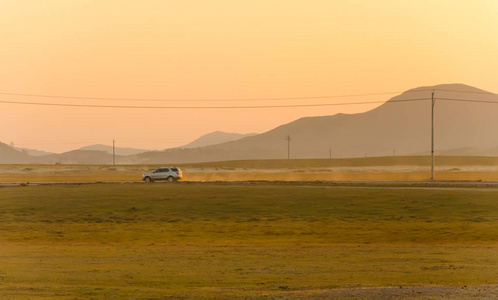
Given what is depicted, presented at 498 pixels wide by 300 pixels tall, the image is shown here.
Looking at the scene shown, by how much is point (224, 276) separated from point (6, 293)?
276 inches

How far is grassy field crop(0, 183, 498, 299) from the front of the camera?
73.5 feet

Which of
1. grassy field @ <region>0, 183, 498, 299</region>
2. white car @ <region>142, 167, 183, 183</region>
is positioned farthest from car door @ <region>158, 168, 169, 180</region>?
grassy field @ <region>0, 183, 498, 299</region>

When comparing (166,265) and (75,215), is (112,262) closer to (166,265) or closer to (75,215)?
(166,265)

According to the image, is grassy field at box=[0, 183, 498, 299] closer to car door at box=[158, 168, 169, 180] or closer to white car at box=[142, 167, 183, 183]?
car door at box=[158, 168, 169, 180]

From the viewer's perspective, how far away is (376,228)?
141 feet

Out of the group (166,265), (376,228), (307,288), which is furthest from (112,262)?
(376,228)

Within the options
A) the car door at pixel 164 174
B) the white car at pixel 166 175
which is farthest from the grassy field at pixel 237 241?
the white car at pixel 166 175

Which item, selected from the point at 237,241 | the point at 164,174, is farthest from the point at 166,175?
the point at 237,241

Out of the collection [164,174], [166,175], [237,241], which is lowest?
[237,241]

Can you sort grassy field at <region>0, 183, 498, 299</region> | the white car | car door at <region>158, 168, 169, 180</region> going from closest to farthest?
grassy field at <region>0, 183, 498, 299</region>, car door at <region>158, 168, 169, 180</region>, the white car

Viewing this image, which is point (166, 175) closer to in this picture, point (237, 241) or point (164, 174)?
point (164, 174)

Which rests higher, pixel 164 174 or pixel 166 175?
pixel 164 174

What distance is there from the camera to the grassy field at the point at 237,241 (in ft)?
73.5

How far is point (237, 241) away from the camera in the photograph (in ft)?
125
